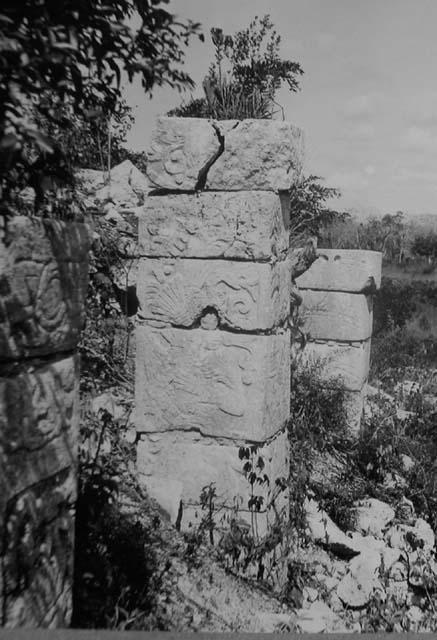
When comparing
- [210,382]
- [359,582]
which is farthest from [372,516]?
[210,382]

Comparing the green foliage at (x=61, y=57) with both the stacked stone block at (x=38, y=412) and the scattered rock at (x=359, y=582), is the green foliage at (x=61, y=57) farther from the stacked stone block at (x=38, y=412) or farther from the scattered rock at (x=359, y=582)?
the scattered rock at (x=359, y=582)

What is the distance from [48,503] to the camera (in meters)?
2.24

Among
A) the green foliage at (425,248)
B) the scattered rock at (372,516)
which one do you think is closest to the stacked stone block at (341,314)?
the scattered rock at (372,516)

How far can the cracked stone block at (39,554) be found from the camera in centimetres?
205

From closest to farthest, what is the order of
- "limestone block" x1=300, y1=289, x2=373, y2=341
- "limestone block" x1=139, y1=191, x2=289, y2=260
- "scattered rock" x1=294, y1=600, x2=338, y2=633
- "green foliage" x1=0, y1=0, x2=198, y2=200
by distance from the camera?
1. "green foliage" x1=0, y1=0, x2=198, y2=200
2. "scattered rock" x1=294, y1=600, x2=338, y2=633
3. "limestone block" x1=139, y1=191, x2=289, y2=260
4. "limestone block" x1=300, y1=289, x2=373, y2=341

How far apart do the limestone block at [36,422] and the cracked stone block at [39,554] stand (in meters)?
0.06

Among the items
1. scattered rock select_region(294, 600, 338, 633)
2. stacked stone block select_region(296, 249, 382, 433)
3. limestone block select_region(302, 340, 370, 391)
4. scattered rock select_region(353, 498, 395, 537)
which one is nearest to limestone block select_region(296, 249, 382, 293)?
stacked stone block select_region(296, 249, 382, 433)

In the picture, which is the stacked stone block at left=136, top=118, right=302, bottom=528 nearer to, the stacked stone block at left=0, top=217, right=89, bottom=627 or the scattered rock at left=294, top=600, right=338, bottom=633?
the scattered rock at left=294, top=600, right=338, bottom=633

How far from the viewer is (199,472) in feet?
15.1

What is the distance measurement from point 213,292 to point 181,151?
3.14ft

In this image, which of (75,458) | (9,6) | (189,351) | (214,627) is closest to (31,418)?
(75,458)

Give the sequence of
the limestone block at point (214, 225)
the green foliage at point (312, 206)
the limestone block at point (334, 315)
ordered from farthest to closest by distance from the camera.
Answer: the green foliage at point (312, 206) < the limestone block at point (334, 315) < the limestone block at point (214, 225)

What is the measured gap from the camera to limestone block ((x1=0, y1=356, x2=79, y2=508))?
2010mm

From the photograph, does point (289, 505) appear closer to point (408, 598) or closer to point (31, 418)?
point (408, 598)
